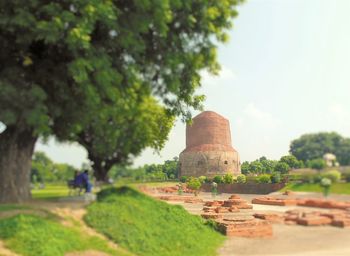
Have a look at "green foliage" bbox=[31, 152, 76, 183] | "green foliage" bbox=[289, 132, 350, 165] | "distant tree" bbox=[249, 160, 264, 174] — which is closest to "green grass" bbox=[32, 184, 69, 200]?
"green foliage" bbox=[31, 152, 76, 183]

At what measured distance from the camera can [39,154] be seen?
895 cm

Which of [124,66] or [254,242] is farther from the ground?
[124,66]

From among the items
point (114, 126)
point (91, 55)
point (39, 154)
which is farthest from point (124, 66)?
point (39, 154)

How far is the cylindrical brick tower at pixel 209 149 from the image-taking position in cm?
2656

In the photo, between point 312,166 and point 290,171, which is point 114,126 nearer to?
point 290,171

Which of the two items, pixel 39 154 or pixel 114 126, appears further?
pixel 39 154

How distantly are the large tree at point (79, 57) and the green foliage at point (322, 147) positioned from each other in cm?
453

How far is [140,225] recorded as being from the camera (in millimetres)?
9773

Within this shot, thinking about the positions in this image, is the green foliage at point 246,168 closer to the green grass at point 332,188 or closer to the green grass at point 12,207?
the green grass at point 12,207

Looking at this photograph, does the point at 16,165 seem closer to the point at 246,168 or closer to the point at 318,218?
the point at 318,218

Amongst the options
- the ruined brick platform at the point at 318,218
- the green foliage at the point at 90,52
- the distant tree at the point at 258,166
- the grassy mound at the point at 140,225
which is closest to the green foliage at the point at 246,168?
the distant tree at the point at 258,166

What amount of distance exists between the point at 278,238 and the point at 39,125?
17.9 feet

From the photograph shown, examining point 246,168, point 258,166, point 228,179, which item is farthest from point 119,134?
point 228,179

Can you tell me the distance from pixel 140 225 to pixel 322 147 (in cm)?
558
